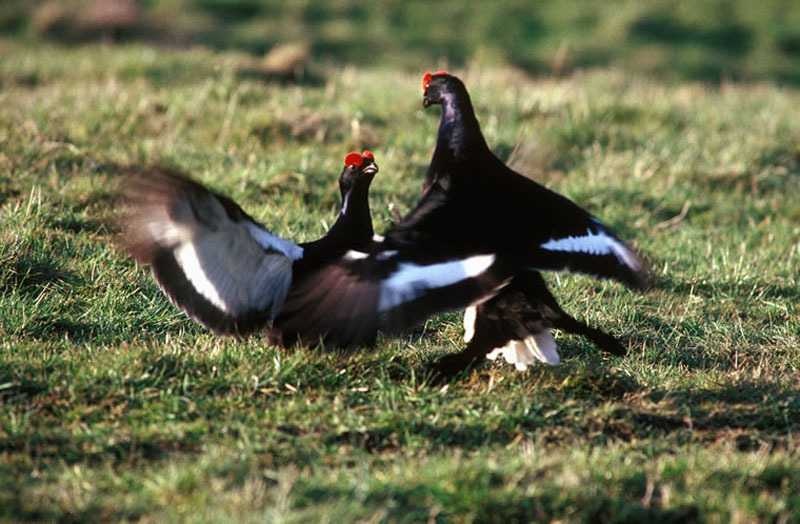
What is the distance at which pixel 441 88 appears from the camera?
213 inches

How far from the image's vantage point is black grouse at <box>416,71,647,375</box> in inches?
184

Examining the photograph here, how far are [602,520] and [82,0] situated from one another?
44.4 feet

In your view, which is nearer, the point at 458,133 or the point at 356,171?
the point at 458,133

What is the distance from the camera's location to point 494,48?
54.2 ft

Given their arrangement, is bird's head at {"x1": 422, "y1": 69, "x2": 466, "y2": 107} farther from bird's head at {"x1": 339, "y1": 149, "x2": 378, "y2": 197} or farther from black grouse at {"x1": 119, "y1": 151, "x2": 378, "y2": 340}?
black grouse at {"x1": 119, "y1": 151, "x2": 378, "y2": 340}

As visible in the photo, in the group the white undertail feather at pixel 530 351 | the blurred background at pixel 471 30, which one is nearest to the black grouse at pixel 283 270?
the white undertail feather at pixel 530 351

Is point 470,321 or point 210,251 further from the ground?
point 210,251

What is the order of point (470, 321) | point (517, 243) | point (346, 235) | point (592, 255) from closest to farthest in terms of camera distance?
→ point (517, 243) < point (592, 255) < point (470, 321) < point (346, 235)

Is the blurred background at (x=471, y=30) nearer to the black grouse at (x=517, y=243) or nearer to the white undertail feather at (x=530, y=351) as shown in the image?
the black grouse at (x=517, y=243)

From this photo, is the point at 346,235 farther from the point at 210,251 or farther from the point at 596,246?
the point at 596,246

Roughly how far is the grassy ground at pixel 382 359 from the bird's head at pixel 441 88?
1029mm

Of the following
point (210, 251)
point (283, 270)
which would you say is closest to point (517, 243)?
point (283, 270)

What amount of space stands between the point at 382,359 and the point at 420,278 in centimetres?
73

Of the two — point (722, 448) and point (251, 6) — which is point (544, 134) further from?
point (251, 6)
